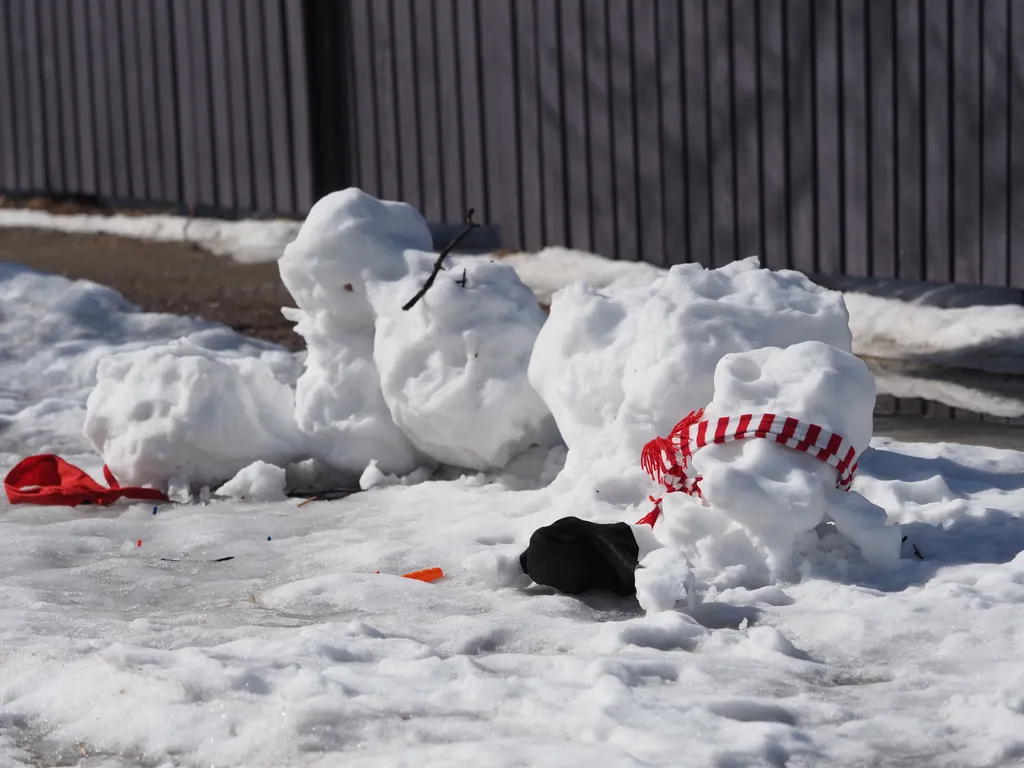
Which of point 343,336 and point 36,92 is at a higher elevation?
point 36,92

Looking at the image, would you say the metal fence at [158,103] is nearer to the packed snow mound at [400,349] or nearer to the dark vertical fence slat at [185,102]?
the dark vertical fence slat at [185,102]

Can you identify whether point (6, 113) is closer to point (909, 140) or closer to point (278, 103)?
point (278, 103)

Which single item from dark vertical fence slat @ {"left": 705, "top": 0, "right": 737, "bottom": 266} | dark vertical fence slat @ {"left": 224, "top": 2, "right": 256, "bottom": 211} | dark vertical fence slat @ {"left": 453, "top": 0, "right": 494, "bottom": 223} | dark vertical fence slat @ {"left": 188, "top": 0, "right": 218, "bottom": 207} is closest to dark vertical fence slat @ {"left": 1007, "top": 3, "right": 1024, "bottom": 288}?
dark vertical fence slat @ {"left": 705, "top": 0, "right": 737, "bottom": 266}

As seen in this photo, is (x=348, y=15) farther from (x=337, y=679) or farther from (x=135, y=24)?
(x=337, y=679)

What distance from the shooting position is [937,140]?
7.05 m

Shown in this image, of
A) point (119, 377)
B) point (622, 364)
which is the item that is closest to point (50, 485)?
point (119, 377)

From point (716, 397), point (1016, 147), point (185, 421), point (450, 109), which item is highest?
point (450, 109)

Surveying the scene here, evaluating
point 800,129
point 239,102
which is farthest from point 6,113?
point 800,129

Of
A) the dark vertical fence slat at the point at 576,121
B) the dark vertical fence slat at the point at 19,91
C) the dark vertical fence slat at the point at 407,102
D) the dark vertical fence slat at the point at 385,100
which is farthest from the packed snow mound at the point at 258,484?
the dark vertical fence slat at the point at 19,91

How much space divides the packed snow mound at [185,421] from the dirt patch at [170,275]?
2.16 metres

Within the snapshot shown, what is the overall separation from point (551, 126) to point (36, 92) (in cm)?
534

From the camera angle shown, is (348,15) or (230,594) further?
Answer: (348,15)

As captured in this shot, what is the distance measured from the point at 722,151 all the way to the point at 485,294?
10.1 ft

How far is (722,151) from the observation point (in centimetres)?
794
